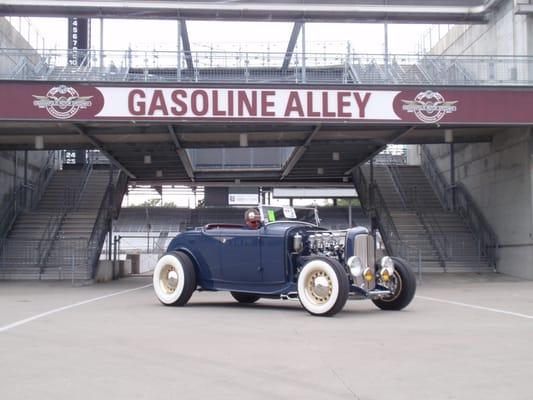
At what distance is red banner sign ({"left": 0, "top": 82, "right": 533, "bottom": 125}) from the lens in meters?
19.7

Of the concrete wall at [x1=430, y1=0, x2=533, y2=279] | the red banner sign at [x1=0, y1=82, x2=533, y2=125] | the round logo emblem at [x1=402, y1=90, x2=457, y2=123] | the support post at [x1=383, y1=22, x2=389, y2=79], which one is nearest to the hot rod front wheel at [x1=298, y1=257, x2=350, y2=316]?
the red banner sign at [x1=0, y1=82, x2=533, y2=125]

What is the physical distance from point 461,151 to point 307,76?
1092 cm

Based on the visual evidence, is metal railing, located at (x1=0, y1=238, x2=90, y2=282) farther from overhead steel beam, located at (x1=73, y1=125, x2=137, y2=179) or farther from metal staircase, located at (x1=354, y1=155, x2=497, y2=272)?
metal staircase, located at (x1=354, y1=155, x2=497, y2=272)

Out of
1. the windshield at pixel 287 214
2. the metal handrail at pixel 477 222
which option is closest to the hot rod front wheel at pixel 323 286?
the windshield at pixel 287 214

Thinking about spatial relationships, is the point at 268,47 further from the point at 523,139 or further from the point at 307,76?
the point at 523,139

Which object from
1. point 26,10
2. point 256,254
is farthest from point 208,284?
point 26,10

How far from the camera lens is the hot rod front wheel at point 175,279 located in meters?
13.4

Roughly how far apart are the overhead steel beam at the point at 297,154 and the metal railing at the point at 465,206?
6822 millimetres

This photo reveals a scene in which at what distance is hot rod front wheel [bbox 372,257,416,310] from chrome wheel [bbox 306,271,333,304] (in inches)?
65.1

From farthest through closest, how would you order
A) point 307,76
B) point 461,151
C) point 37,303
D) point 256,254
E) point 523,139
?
point 461,151 → point 523,139 → point 307,76 → point 37,303 → point 256,254

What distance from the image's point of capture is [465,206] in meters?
29.7

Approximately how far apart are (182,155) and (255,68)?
20.3ft

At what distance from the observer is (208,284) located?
44.9 feet

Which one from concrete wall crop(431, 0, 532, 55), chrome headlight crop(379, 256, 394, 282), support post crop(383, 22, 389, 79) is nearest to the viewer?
chrome headlight crop(379, 256, 394, 282)
